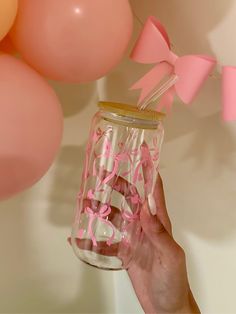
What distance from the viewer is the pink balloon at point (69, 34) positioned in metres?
1.01

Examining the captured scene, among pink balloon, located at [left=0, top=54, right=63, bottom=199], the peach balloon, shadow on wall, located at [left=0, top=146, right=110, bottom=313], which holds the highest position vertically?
the peach balloon

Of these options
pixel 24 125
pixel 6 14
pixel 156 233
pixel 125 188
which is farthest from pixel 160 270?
pixel 6 14

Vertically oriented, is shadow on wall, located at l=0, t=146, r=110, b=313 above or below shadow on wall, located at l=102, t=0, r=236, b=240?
below

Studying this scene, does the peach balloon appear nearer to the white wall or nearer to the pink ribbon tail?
the pink ribbon tail

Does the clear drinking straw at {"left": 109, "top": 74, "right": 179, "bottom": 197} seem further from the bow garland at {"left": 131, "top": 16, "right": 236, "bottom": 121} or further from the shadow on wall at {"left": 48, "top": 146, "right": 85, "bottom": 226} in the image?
the shadow on wall at {"left": 48, "top": 146, "right": 85, "bottom": 226}

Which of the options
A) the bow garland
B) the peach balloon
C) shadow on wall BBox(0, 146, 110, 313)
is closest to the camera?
the peach balloon

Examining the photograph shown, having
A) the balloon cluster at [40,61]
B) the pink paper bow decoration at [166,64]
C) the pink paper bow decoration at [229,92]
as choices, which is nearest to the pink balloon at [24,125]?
the balloon cluster at [40,61]

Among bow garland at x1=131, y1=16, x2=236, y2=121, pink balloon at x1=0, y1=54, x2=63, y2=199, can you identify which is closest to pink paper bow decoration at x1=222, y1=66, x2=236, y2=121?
bow garland at x1=131, y1=16, x2=236, y2=121

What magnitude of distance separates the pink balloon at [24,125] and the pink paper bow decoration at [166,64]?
221mm

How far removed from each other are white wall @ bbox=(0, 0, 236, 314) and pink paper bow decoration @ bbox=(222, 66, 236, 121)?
18cm

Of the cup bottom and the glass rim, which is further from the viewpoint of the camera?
the cup bottom

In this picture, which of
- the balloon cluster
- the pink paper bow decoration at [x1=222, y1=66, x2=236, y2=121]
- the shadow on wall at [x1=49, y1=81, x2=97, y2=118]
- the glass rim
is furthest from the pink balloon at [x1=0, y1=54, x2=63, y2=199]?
the shadow on wall at [x1=49, y1=81, x2=97, y2=118]

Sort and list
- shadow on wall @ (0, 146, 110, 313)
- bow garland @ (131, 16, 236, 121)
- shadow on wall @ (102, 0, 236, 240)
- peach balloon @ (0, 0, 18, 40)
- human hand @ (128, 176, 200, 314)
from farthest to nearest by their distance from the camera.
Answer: shadow on wall @ (0, 146, 110, 313) → shadow on wall @ (102, 0, 236, 240) → human hand @ (128, 176, 200, 314) → bow garland @ (131, 16, 236, 121) → peach balloon @ (0, 0, 18, 40)

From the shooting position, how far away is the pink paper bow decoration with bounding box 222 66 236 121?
1.04 meters
